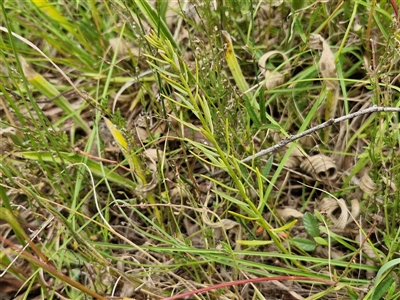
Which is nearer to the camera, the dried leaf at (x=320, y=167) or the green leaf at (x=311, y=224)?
the green leaf at (x=311, y=224)

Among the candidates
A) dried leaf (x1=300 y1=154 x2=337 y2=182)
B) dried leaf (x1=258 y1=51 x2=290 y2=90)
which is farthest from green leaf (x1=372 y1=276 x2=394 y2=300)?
dried leaf (x1=258 y1=51 x2=290 y2=90)

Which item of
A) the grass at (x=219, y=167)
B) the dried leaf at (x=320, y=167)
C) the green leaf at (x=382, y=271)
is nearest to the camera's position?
the green leaf at (x=382, y=271)

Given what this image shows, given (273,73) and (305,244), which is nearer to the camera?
(305,244)

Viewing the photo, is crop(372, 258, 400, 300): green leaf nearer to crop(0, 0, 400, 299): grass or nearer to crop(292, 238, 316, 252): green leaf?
crop(0, 0, 400, 299): grass

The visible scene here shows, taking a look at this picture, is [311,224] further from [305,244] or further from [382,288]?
[382,288]

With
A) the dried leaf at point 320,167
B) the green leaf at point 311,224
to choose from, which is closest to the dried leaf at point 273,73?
the dried leaf at point 320,167

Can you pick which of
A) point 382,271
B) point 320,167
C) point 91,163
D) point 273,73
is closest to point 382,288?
point 382,271

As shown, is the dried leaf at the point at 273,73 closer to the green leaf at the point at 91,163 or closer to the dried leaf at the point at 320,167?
the dried leaf at the point at 320,167
